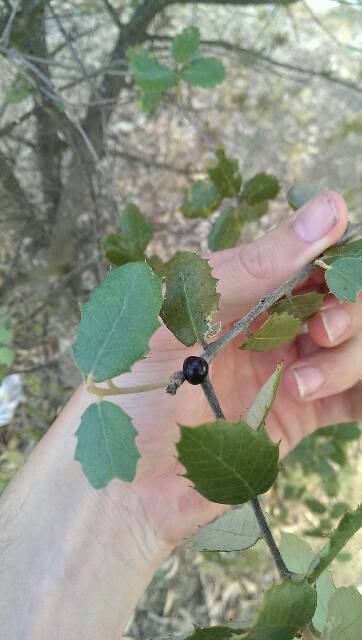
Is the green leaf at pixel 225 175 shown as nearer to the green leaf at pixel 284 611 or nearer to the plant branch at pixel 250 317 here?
the plant branch at pixel 250 317

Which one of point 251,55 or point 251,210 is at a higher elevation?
point 251,55

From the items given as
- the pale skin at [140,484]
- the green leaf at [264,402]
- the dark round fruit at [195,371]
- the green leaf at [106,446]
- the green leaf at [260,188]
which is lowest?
the pale skin at [140,484]

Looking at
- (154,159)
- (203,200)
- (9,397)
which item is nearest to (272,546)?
(203,200)

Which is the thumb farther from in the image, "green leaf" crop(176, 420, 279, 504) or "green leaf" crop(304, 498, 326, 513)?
"green leaf" crop(304, 498, 326, 513)

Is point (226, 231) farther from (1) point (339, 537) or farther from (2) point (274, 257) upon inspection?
(1) point (339, 537)

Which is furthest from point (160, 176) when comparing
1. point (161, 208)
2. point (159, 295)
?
point (159, 295)

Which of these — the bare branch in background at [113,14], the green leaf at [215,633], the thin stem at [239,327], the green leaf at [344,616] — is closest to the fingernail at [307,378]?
the thin stem at [239,327]
